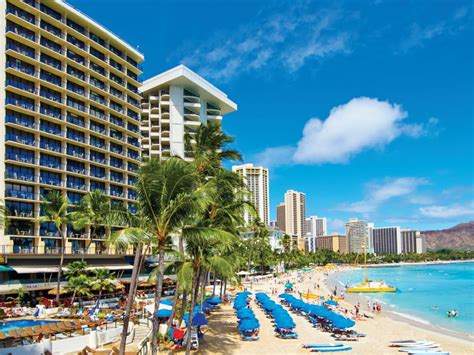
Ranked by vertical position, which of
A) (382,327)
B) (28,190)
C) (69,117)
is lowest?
(382,327)

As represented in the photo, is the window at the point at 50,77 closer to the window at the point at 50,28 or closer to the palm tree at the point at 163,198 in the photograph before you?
the window at the point at 50,28

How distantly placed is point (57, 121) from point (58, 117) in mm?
767

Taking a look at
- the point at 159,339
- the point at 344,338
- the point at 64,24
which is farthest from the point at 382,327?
the point at 64,24

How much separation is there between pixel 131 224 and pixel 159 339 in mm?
10464

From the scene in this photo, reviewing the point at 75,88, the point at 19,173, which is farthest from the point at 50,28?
the point at 19,173

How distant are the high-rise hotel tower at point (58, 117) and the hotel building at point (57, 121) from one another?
0.36 feet

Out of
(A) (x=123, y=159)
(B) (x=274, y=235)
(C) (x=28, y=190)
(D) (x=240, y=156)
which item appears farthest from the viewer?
(B) (x=274, y=235)

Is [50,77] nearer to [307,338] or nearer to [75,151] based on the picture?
[75,151]

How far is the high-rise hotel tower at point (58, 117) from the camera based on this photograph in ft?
154

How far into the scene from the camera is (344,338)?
3150 centimetres

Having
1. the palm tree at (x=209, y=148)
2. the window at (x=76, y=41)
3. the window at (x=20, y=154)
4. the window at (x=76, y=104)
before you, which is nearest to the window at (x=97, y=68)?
the window at (x=76, y=41)

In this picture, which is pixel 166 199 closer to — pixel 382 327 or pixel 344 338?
pixel 344 338

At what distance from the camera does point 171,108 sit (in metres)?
79.0

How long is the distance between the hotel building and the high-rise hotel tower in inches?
4.4
